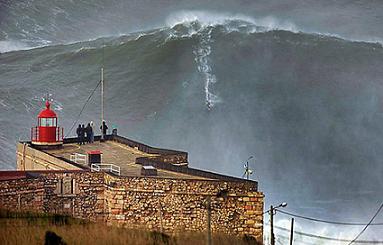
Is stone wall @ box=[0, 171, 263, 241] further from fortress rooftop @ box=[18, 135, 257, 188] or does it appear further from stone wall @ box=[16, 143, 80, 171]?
stone wall @ box=[16, 143, 80, 171]

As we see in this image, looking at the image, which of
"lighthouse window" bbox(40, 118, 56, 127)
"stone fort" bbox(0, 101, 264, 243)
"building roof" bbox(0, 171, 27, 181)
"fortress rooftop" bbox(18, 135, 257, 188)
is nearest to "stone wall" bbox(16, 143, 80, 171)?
"fortress rooftop" bbox(18, 135, 257, 188)

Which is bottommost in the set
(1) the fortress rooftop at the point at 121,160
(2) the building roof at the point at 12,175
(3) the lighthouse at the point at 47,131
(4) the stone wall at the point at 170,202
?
(4) the stone wall at the point at 170,202

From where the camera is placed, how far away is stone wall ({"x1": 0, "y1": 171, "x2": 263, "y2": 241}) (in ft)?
41.9

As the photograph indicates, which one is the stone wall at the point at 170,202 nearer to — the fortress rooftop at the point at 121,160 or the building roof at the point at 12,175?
the building roof at the point at 12,175

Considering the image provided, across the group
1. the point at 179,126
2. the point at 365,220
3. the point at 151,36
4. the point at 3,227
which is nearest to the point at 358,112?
the point at 179,126

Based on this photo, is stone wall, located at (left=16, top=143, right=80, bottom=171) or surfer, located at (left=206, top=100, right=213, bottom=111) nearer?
stone wall, located at (left=16, top=143, right=80, bottom=171)

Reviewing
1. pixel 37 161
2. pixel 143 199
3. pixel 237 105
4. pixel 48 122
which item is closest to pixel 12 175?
pixel 143 199

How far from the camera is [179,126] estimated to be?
34.0 meters

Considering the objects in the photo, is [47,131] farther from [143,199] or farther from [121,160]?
[143,199]

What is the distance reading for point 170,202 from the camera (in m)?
12.9

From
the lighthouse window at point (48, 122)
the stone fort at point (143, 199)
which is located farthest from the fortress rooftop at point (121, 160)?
the lighthouse window at point (48, 122)

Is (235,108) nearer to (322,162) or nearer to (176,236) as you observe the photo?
(322,162)

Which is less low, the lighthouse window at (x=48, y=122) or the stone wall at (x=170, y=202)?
the lighthouse window at (x=48, y=122)

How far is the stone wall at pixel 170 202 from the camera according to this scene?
12773mm
